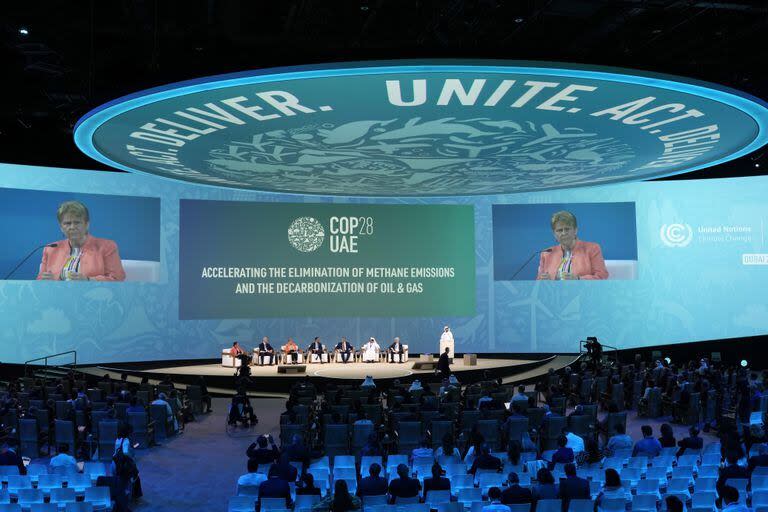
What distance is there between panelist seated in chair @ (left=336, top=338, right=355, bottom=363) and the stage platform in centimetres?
56

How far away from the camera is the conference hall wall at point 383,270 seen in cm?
2289

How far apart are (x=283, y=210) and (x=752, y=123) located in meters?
15.7

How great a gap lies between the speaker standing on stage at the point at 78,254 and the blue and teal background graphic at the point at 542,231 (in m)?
12.8

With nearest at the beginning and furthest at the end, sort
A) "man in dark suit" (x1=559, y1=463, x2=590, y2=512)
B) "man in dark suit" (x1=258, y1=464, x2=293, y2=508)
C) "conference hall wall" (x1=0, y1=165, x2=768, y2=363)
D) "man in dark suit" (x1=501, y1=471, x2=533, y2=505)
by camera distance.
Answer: "man in dark suit" (x1=501, y1=471, x2=533, y2=505), "man in dark suit" (x1=559, y1=463, x2=590, y2=512), "man in dark suit" (x1=258, y1=464, x2=293, y2=508), "conference hall wall" (x1=0, y1=165, x2=768, y2=363)

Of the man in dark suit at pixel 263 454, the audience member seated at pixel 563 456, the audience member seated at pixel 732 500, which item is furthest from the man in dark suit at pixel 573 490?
the man in dark suit at pixel 263 454

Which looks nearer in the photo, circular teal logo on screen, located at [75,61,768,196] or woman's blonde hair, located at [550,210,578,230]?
circular teal logo on screen, located at [75,61,768,196]

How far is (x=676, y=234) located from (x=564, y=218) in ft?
13.3

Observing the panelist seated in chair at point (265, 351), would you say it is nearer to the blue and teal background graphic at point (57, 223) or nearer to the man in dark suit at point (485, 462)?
the blue and teal background graphic at point (57, 223)

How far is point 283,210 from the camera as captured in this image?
80.9ft

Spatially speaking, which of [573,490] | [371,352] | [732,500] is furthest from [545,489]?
[371,352]

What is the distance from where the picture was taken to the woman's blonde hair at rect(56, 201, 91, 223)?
22422mm

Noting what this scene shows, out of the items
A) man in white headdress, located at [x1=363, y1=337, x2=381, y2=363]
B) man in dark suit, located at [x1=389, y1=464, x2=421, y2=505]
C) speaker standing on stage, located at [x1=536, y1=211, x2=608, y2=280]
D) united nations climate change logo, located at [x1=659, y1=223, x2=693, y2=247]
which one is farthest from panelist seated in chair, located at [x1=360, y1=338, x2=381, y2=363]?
man in dark suit, located at [x1=389, y1=464, x2=421, y2=505]

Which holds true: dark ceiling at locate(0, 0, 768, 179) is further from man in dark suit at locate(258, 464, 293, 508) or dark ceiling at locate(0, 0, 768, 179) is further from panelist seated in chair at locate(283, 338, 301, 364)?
man in dark suit at locate(258, 464, 293, 508)

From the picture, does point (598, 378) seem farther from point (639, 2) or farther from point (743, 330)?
point (743, 330)
